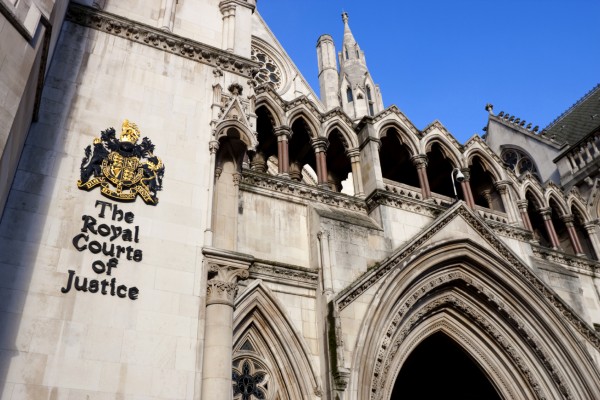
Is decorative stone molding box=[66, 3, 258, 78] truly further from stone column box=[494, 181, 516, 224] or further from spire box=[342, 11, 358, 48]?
spire box=[342, 11, 358, 48]

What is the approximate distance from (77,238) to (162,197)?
1785 millimetres

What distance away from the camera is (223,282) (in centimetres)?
1033

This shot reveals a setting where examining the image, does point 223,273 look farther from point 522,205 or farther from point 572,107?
point 572,107

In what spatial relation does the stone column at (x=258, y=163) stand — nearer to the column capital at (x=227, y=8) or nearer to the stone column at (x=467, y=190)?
the column capital at (x=227, y=8)

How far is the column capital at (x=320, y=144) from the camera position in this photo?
15.7 meters

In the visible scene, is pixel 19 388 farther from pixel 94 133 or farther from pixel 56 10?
pixel 56 10

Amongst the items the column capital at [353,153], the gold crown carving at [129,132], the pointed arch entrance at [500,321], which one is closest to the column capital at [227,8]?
the gold crown carving at [129,132]

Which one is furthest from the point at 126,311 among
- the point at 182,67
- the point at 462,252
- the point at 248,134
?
the point at 462,252

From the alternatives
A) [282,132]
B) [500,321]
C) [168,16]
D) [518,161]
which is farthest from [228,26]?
[518,161]

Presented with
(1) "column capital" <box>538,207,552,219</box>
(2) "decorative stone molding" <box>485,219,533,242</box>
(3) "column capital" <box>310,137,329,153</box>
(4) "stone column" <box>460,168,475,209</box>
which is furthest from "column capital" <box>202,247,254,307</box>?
(1) "column capital" <box>538,207,552,219</box>

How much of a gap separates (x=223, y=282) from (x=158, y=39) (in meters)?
5.84

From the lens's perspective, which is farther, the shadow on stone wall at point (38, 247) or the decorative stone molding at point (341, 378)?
the decorative stone molding at point (341, 378)

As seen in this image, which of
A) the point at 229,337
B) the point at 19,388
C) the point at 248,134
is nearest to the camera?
the point at 19,388

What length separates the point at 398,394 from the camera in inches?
713
